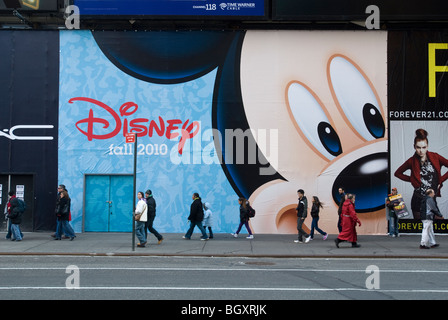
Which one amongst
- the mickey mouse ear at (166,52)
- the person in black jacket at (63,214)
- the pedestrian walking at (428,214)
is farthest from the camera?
the mickey mouse ear at (166,52)

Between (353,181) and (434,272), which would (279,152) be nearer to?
(353,181)

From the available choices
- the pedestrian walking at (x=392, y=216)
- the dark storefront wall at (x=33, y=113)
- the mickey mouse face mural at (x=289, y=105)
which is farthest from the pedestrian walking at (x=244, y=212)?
the dark storefront wall at (x=33, y=113)

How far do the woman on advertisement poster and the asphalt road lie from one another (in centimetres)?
613

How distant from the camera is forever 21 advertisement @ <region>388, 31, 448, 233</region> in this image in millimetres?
19672

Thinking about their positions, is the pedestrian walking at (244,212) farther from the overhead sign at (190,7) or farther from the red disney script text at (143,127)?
the overhead sign at (190,7)

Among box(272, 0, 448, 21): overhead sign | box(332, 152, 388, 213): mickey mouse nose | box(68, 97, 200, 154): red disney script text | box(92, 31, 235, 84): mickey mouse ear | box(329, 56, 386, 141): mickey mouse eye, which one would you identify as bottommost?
box(332, 152, 388, 213): mickey mouse nose

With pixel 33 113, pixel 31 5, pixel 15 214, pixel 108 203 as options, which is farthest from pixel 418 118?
pixel 31 5

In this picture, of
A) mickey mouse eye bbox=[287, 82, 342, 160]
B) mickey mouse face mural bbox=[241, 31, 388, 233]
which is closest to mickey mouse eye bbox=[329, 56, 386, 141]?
mickey mouse face mural bbox=[241, 31, 388, 233]

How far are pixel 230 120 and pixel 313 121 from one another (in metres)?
3.17

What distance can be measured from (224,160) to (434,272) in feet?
31.8

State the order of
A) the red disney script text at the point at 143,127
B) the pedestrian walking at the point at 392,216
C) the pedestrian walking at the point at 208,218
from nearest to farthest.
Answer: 1. the pedestrian walking at the point at 208,218
2. the pedestrian walking at the point at 392,216
3. the red disney script text at the point at 143,127

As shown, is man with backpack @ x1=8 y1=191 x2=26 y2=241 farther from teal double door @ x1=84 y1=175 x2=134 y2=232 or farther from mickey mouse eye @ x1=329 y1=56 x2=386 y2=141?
mickey mouse eye @ x1=329 y1=56 x2=386 y2=141

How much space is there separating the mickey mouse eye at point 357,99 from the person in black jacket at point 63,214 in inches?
418

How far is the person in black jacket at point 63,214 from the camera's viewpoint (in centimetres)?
1734
